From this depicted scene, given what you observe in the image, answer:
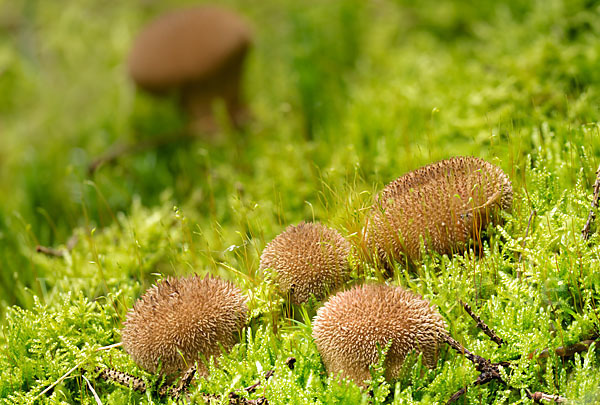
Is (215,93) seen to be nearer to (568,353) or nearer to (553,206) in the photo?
(553,206)

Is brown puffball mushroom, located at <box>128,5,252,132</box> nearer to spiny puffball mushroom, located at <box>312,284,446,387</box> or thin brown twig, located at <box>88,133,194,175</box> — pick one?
thin brown twig, located at <box>88,133,194,175</box>

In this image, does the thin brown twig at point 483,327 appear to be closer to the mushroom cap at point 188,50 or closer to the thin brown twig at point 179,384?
the thin brown twig at point 179,384

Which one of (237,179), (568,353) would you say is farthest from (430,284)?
(237,179)

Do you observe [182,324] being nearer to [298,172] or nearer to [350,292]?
[350,292]

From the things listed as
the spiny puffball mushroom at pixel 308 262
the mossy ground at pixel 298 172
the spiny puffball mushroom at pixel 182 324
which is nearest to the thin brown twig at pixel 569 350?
the mossy ground at pixel 298 172

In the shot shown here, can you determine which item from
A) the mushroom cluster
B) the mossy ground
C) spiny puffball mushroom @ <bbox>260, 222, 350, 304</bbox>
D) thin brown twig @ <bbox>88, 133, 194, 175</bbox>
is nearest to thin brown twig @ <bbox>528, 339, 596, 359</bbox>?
the mossy ground

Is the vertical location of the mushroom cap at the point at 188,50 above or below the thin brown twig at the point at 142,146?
above

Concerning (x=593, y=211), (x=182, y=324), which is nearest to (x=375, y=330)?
(x=182, y=324)
